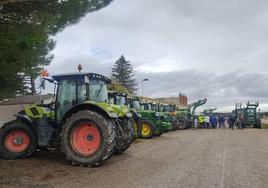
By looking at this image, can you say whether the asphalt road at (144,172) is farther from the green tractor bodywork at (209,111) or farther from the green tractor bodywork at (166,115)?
the green tractor bodywork at (209,111)

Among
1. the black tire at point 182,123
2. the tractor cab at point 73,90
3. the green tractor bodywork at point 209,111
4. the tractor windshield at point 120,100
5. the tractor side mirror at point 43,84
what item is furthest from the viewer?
the green tractor bodywork at point 209,111

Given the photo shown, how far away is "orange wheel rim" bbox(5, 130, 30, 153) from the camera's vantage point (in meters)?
11.1

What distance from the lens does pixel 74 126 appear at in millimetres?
10234

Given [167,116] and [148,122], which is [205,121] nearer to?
[167,116]

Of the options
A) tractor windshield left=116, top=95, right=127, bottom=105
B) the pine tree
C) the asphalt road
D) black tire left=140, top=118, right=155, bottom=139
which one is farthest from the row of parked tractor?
the pine tree

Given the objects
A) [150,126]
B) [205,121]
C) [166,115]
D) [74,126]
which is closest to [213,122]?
[205,121]

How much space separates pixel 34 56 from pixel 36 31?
106 inches

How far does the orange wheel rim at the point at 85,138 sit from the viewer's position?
10.1 m

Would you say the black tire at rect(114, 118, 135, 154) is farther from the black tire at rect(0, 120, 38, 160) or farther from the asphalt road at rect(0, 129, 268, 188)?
the black tire at rect(0, 120, 38, 160)

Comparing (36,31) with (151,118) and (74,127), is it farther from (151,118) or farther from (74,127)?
(151,118)

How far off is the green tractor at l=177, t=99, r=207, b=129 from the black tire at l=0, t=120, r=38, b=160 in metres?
24.3

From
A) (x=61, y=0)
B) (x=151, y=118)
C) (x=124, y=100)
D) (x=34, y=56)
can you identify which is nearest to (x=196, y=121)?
(x=151, y=118)

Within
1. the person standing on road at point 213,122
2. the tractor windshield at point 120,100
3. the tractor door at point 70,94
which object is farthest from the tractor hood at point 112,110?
the person standing on road at point 213,122

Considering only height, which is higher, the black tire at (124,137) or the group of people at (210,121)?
the group of people at (210,121)
